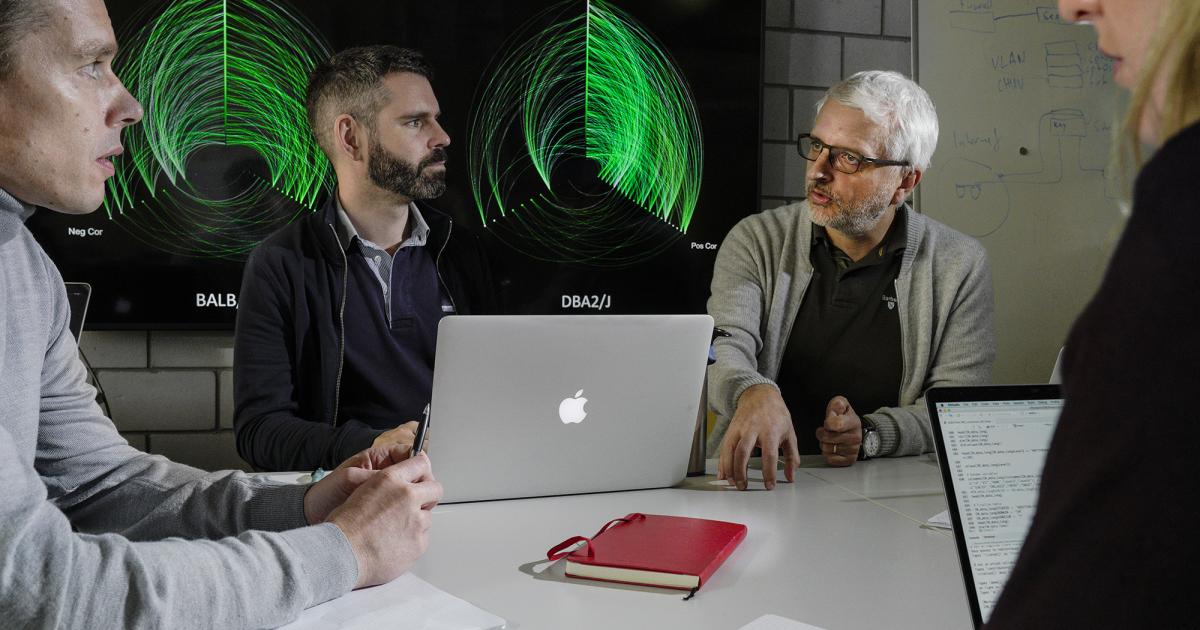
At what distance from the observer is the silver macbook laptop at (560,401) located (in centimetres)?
138

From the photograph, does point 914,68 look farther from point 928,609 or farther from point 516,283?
point 928,609

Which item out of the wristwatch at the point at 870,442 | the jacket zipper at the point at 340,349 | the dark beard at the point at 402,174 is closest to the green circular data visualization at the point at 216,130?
the dark beard at the point at 402,174

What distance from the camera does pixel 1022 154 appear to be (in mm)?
3074

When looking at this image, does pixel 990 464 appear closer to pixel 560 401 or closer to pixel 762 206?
pixel 560 401

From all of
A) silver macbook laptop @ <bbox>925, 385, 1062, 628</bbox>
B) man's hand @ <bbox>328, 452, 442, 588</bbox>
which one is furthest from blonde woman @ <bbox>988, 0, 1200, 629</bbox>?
man's hand @ <bbox>328, 452, 442, 588</bbox>

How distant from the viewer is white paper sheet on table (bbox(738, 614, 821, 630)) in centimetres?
99

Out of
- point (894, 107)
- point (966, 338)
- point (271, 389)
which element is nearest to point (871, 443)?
point (966, 338)

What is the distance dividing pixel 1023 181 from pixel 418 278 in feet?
6.41

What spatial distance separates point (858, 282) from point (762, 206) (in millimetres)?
789

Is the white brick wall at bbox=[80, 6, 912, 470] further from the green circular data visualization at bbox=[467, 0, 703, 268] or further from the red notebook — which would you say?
the red notebook

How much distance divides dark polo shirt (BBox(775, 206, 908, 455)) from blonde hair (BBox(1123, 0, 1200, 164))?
1.90 metres

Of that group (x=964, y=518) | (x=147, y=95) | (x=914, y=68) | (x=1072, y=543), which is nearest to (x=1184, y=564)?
(x=1072, y=543)

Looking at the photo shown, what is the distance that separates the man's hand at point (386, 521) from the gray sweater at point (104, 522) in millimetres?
32

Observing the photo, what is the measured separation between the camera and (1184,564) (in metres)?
0.36
